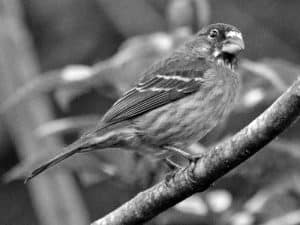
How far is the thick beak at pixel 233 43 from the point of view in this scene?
5.60 m

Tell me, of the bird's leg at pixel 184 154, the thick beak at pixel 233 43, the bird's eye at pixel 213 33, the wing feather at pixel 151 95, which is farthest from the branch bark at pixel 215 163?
the bird's eye at pixel 213 33

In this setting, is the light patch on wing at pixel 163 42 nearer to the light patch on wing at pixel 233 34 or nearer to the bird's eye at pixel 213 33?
the light patch on wing at pixel 233 34

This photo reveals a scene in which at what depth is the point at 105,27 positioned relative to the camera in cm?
802

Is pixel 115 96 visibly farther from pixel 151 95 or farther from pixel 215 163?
pixel 215 163

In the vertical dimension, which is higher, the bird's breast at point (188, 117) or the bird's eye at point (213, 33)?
the bird's eye at point (213, 33)

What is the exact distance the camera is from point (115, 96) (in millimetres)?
5207

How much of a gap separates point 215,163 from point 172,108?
1.47m

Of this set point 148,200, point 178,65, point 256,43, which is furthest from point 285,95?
point 256,43

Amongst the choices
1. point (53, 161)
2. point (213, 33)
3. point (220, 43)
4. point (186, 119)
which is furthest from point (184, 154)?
point (213, 33)

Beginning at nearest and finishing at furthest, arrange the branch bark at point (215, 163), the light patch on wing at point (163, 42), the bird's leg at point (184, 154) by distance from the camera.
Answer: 1. the branch bark at point (215, 163)
2. the bird's leg at point (184, 154)
3. the light patch on wing at point (163, 42)

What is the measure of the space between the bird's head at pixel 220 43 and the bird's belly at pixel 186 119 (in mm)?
448

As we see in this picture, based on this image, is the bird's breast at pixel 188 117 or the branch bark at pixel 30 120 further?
the branch bark at pixel 30 120

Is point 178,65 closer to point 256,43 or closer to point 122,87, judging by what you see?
point 122,87

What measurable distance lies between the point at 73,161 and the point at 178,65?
4.28 ft
